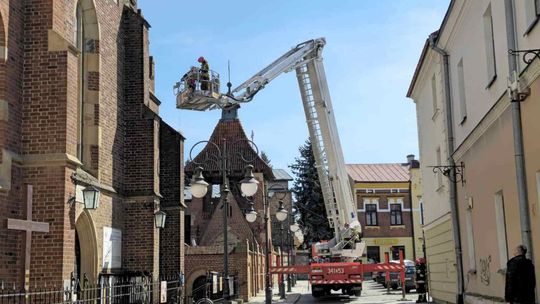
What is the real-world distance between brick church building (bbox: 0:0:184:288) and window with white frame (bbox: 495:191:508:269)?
855cm

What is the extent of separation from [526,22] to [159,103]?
13486 mm

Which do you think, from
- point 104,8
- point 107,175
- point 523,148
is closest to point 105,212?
point 107,175

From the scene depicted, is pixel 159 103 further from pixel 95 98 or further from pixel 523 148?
pixel 523 148

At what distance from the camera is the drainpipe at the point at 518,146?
10.5 m

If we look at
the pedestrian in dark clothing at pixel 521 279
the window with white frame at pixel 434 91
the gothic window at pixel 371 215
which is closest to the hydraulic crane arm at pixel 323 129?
the window with white frame at pixel 434 91

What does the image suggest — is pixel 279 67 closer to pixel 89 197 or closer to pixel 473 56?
pixel 473 56

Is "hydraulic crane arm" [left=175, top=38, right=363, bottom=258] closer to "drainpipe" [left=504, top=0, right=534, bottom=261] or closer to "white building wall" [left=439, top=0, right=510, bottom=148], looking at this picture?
"white building wall" [left=439, top=0, right=510, bottom=148]

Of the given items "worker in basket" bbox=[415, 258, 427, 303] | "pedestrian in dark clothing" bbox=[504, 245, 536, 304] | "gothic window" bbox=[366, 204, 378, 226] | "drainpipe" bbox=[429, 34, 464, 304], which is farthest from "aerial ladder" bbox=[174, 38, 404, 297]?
"gothic window" bbox=[366, 204, 378, 226]

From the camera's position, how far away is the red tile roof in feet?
210

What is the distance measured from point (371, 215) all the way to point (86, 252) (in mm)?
49332

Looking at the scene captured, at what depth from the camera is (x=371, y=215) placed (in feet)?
207

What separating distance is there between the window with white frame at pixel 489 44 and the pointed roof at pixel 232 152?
26.0 meters

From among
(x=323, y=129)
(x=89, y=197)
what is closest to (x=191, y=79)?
(x=323, y=129)

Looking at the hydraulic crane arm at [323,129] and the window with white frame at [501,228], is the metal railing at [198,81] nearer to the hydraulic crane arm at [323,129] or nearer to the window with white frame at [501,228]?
the hydraulic crane arm at [323,129]
